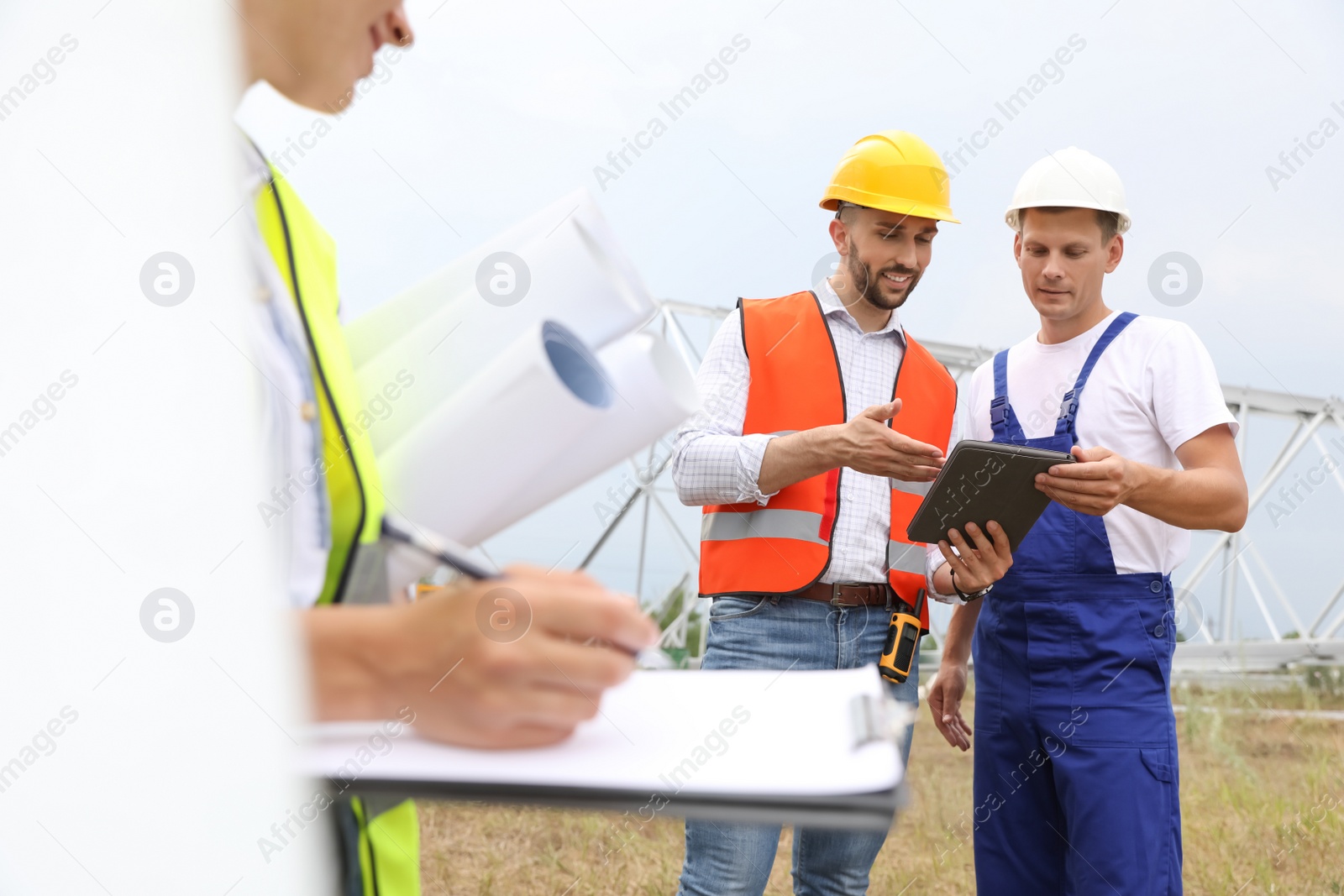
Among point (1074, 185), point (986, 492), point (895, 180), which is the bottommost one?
point (986, 492)

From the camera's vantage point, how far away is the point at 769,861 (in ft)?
8.48

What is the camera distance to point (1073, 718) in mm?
2562

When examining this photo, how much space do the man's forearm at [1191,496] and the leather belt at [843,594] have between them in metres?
0.71

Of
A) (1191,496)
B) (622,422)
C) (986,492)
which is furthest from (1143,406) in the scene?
(622,422)

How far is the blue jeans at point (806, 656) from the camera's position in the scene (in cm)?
263

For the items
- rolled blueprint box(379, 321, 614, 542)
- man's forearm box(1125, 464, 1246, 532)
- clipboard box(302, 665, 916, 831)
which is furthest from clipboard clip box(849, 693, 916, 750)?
man's forearm box(1125, 464, 1246, 532)

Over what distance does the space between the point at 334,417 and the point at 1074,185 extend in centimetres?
264

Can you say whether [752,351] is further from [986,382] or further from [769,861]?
[769,861]

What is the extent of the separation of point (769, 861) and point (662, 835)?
252 cm

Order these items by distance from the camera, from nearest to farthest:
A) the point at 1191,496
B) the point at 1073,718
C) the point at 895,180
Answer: the point at 1191,496, the point at 1073,718, the point at 895,180

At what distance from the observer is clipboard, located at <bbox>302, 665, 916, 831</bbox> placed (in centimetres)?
57

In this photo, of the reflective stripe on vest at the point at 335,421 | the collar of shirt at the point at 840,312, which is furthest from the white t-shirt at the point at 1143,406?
the reflective stripe on vest at the point at 335,421

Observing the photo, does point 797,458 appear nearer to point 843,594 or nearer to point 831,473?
point 831,473

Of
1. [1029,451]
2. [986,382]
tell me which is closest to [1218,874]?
[986,382]
